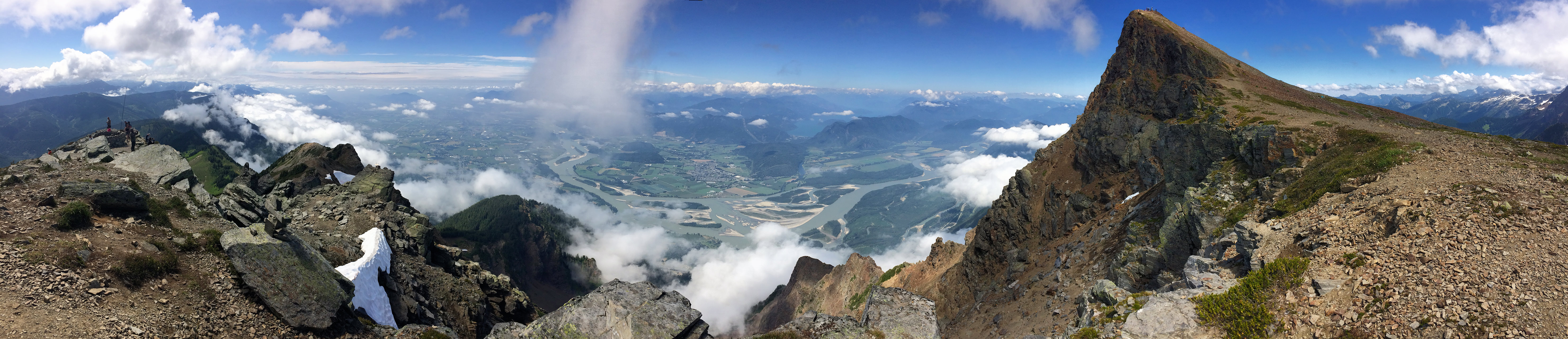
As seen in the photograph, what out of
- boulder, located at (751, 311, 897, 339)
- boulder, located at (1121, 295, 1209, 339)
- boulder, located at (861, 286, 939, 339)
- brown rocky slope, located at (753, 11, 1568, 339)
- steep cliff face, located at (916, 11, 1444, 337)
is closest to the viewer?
brown rocky slope, located at (753, 11, 1568, 339)

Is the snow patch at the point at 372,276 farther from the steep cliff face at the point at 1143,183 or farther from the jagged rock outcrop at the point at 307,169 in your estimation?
the steep cliff face at the point at 1143,183

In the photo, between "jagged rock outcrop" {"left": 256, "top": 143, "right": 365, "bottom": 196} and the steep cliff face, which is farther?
"jagged rock outcrop" {"left": 256, "top": 143, "right": 365, "bottom": 196}

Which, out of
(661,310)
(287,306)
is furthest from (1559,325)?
(287,306)

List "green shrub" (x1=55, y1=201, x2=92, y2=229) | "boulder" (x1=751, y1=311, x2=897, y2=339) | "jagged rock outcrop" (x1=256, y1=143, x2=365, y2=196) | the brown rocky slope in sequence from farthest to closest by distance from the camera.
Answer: "jagged rock outcrop" (x1=256, y1=143, x2=365, y2=196), "boulder" (x1=751, y1=311, x2=897, y2=339), "green shrub" (x1=55, y1=201, x2=92, y2=229), the brown rocky slope

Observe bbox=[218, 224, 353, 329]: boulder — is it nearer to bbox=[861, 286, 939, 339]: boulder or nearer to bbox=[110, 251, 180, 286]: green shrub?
bbox=[110, 251, 180, 286]: green shrub

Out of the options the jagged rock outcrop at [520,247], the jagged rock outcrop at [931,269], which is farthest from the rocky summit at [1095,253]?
the jagged rock outcrop at [520,247]

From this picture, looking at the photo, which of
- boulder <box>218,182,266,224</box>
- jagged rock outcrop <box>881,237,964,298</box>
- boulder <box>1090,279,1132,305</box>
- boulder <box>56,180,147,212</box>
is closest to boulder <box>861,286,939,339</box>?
boulder <box>1090,279,1132,305</box>
